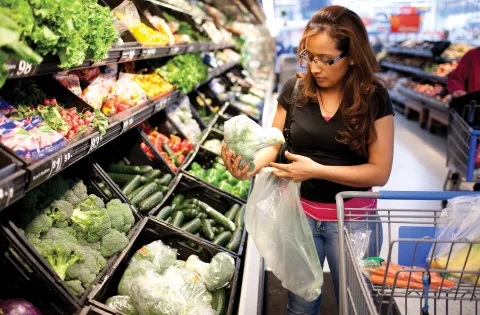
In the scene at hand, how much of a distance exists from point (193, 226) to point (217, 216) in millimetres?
284

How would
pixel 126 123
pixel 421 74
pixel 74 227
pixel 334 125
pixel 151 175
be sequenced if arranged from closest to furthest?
pixel 334 125 < pixel 74 227 < pixel 126 123 < pixel 151 175 < pixel 421 74

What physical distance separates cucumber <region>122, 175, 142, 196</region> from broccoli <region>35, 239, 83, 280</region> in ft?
3.21

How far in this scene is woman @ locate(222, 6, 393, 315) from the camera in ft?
6.47

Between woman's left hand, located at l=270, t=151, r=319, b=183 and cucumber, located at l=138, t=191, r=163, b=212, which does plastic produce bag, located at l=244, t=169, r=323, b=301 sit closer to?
woman's left hand, located at l=270, t=151, r=319, b=183

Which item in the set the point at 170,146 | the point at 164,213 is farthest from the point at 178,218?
the point at 170,146

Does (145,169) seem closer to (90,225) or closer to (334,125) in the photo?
(90,225)

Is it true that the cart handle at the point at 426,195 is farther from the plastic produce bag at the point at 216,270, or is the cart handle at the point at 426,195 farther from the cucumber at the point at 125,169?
the cucumber at the point at 125,169

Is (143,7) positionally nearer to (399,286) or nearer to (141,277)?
(141,277)

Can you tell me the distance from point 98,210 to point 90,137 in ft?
1.45

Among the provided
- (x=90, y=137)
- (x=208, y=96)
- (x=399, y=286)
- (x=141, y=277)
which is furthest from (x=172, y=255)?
(x=208, y=96)

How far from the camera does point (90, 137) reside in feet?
6.98

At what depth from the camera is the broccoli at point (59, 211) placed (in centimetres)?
217

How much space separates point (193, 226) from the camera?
3.09m

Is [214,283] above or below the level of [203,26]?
below
